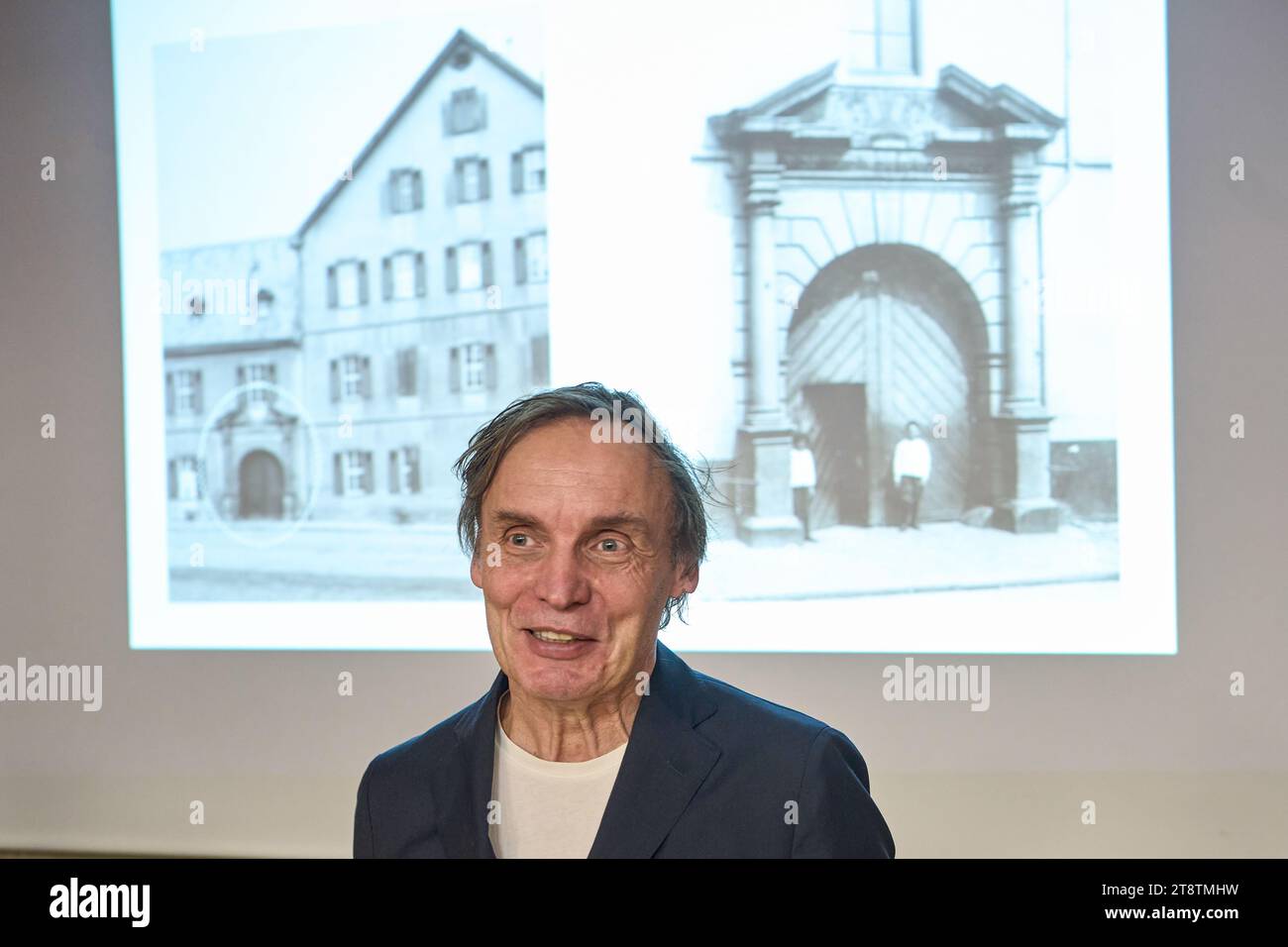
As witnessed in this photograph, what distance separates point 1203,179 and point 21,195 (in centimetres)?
451

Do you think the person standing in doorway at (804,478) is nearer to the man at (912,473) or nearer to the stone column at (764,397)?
the stone column at (764,397)

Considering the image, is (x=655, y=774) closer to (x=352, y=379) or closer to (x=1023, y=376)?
(x=1023, y=376)

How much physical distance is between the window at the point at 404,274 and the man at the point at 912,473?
1.94 meters

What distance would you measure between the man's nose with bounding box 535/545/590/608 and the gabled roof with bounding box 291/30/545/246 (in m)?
2.90

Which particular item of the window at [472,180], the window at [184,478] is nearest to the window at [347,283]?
the window at [472,180]

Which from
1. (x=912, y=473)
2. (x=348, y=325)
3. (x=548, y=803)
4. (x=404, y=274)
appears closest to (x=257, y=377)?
(x=348, y=325)

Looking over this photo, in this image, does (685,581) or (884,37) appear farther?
(884,37)

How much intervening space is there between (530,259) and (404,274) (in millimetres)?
551

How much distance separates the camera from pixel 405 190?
4.19 meters

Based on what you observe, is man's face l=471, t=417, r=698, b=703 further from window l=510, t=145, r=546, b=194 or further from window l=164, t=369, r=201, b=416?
window l=164, t=369, r=201, b=416

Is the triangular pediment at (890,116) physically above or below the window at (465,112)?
below

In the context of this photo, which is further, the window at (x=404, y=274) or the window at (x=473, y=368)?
the window at (x=404, y=274)

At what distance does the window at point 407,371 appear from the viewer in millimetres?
4211

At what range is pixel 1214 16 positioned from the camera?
3.57m
